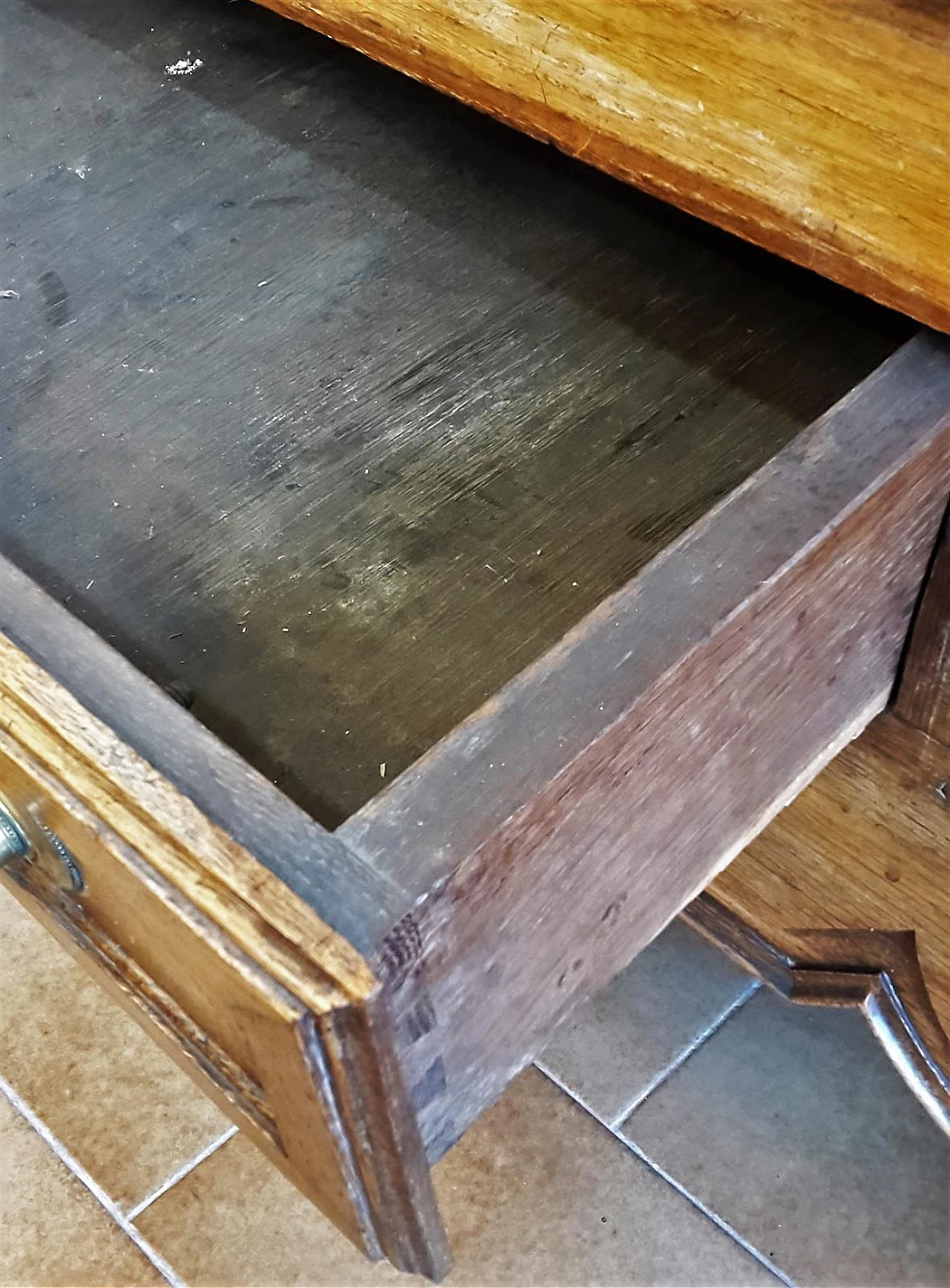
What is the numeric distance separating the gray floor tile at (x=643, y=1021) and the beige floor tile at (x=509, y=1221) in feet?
0.09

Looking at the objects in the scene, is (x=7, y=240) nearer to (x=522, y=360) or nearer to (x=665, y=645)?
(x=522, y=360)

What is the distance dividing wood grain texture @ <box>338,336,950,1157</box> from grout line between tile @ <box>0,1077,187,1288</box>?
0.68 meters

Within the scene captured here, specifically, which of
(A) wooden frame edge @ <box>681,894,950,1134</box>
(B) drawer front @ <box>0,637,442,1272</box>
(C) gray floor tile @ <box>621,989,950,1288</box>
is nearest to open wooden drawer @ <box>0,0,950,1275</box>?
(B) drawer front @ <box>0,637,442,1272</box>

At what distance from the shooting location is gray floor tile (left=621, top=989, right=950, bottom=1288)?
94 centimetres

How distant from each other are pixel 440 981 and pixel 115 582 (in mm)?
218

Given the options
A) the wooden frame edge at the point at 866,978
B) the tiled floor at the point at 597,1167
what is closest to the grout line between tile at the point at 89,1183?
the tiled floor at the point at 597,1167

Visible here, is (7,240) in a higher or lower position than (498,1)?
lower

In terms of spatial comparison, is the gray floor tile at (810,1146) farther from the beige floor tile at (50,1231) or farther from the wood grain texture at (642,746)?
the wood grain texture at (642,746)

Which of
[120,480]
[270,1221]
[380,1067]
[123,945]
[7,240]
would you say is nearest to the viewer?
[380,1067]

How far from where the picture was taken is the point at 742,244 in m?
0.60

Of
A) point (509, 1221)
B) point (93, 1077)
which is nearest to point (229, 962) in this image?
point (509, 1221)

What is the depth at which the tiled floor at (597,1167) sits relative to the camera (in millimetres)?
953

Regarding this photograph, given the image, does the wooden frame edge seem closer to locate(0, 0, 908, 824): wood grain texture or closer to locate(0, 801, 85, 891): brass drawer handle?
locate(0, 0, 908, 824): wood grain texture

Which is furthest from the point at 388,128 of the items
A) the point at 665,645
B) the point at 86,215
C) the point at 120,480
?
the point at 665,645
